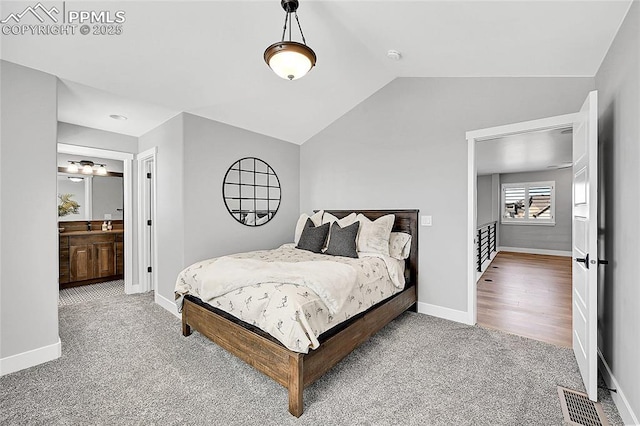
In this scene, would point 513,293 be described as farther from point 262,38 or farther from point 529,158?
point 262,38

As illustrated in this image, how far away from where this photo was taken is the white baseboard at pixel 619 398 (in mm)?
1569

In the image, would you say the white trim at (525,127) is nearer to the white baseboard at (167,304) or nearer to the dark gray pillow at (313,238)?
the dark gray pillow at (313,238)

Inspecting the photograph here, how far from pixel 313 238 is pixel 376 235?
789 mm

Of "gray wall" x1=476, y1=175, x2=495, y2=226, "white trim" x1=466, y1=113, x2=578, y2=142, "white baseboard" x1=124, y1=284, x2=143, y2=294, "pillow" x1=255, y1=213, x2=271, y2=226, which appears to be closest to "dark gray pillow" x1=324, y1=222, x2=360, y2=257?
"pillow" x1=255, y1=213, x2=271, y2=226

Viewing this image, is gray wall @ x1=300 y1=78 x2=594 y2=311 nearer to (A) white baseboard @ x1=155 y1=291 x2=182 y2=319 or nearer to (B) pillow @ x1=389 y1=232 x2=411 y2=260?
(B) pillow @ x1=389 y1=232 x2=411 y2=260

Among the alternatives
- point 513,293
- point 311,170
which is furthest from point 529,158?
point 311,170

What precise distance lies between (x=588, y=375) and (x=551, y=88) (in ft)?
7.94

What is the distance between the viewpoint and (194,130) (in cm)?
338

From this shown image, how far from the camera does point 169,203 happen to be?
3527 millimetres

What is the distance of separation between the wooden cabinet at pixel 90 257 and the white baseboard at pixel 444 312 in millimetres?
5022

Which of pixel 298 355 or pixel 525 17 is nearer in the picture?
pixel 298 355

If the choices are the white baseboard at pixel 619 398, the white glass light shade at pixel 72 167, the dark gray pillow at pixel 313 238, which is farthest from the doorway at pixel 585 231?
the white glass light shade at pixel 72 167

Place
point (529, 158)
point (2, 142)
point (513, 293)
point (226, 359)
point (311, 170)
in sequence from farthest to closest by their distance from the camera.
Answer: point (529, 158)
point (311, 170)
point (513, 293)
point (226, 359)
point (2, 142)

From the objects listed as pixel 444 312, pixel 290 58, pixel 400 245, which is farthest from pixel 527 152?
pixel 290 58
